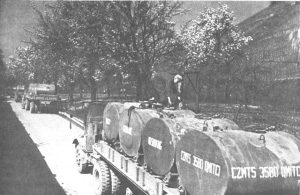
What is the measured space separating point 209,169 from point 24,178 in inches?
280

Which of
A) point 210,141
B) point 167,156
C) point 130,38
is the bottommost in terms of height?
point 167,156

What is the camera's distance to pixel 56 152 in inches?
516

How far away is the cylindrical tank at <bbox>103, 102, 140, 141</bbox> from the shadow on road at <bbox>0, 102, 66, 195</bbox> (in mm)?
1849

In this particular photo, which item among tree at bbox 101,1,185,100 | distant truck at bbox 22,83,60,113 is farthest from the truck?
distant truck at bbox 22,83,60,113

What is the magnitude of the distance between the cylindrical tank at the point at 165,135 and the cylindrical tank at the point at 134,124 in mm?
453

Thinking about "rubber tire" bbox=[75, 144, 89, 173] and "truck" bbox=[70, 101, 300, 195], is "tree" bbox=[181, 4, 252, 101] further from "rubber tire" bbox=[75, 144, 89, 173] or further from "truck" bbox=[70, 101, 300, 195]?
"truck" bbox=[70, 101, 300, 195]

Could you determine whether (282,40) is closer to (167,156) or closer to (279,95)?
(279,95)

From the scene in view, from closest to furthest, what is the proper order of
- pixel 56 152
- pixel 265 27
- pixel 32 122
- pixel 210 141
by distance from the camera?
pixel 210 141 → pixel 56 152 → pixel 32 122 → pixel 265 27

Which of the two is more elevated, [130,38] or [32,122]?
[130,38]

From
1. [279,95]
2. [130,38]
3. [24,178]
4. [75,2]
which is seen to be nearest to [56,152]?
[24,178]

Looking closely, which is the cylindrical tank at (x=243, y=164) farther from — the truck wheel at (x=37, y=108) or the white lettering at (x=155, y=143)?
the truck wheel at (x=37, y=108)

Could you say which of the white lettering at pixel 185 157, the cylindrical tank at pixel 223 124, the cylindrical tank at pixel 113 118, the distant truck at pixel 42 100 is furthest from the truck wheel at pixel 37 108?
the white lettering at pixel 185 157

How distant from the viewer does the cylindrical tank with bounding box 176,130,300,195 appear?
3896 millimetres

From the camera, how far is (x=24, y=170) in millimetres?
10539
